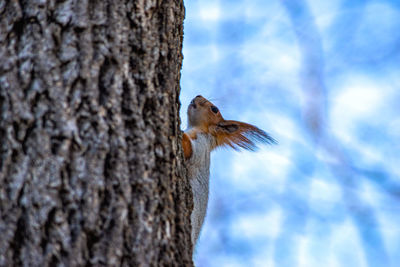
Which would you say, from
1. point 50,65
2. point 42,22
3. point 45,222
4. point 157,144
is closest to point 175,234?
point 157,144

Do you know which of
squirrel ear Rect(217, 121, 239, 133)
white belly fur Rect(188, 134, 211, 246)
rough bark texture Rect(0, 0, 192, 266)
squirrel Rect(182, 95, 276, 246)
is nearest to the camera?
rough bark texture Rect(0, 0, 192, 266)

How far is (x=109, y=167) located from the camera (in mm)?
1741

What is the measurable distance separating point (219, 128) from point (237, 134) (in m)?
0.16

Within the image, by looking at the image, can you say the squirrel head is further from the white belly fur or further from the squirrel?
the white belly fur

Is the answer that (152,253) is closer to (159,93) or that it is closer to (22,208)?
(22,208)

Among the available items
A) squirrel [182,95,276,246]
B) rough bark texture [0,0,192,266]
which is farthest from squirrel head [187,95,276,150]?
rough bark texture [0,0,192,266]

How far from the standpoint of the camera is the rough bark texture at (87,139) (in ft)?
5.29

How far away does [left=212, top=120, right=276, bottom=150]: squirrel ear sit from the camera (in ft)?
14.3

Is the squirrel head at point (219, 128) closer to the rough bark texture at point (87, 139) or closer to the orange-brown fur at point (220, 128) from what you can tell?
the orange-brown fur at point (220, 128)

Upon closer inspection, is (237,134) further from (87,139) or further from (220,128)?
(87,139)

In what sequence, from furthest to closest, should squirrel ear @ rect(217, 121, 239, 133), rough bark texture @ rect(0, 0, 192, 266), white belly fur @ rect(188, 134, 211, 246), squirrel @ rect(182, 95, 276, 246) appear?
squirrel ear @ rect(217, 121, 239, 133)
squirrel @ rect(182, 95, 276, 246)
white belly fur @ rect(188, 134, 211, 246)
rough bark texture @ rect(0, 0, 192, 266)

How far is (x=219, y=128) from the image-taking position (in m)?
4.45

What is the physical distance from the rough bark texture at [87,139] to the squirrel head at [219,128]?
7.73ft

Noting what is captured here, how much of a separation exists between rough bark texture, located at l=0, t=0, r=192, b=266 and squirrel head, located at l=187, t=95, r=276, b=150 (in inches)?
92.8
